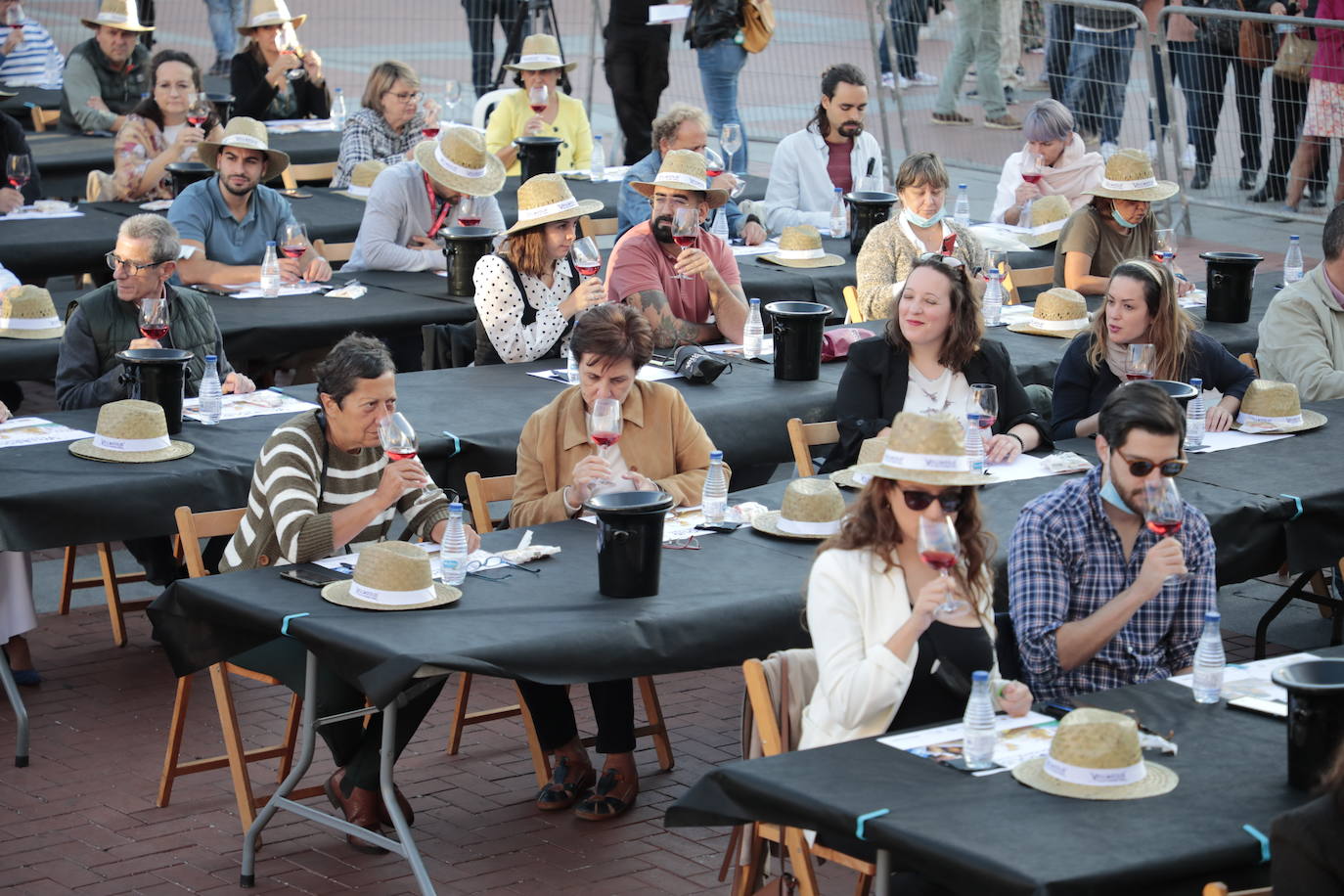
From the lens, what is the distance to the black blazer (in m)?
7.11

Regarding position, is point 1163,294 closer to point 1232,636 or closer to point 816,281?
point 1232,636

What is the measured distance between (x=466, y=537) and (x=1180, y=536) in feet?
6.70

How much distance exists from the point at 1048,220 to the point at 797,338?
3521 mm

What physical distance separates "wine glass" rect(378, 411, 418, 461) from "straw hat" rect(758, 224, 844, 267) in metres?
4.82

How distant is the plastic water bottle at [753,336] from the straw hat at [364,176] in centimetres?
419

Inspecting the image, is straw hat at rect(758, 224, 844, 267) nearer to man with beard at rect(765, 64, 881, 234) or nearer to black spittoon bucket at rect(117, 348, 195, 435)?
man with beard at rect(765, 64, 881, 234)

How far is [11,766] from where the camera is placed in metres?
6.39

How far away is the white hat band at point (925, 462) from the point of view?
466cm

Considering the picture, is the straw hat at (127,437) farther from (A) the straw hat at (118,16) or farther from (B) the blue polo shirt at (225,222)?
(A) the straw hat at (118,16)

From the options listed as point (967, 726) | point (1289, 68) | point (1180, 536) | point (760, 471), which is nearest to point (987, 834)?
point (967, 726)

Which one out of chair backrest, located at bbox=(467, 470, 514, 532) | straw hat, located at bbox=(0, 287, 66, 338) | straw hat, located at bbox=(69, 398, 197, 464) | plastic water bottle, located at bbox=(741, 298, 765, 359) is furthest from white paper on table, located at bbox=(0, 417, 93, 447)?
plastic water bottle, located at bbox=(741, 298, 765, 359)

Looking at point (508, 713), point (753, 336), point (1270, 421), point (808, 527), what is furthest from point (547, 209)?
point (1270, 421)

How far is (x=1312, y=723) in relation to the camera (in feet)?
13.4

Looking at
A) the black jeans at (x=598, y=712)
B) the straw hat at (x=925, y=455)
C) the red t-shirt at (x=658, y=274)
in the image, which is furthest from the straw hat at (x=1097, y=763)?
the red t-shirt at (x=658, y=274)
